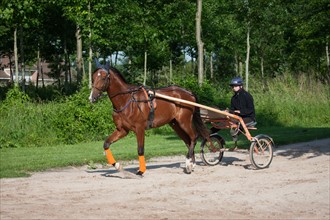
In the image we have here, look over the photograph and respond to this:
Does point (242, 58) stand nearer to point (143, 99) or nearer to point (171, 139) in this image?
point (171, 139)

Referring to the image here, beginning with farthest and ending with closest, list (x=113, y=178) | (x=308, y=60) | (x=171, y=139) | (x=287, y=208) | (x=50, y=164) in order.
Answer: (x=308, y=60) < (x=171, y=139) < (x=50, y=164) < (x=113, y=178) < (x=287, y=208)

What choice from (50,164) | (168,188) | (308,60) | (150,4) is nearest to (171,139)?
(50,164)

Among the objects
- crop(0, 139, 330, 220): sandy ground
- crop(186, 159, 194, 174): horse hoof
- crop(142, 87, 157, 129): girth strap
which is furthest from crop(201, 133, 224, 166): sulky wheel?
crop(142, 87, 157, 129): girth strap

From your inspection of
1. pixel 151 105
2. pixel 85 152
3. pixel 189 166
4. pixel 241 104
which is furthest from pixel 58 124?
pixel 189 166

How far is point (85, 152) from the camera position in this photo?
17.1m

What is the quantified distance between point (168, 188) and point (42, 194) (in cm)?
230

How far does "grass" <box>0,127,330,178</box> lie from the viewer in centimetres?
1441

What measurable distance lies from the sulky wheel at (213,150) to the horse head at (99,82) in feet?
10.3

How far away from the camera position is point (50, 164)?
14.7m

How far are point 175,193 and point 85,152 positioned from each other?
22.3 feet

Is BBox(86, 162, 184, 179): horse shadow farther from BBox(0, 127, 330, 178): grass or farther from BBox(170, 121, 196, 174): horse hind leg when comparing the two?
BBox(0, 127, 330, 178): grass

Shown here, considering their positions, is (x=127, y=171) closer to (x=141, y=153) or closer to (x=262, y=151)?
(x=141, y=153)

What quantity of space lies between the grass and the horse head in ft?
8.01

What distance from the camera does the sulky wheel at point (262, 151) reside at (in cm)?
1410
